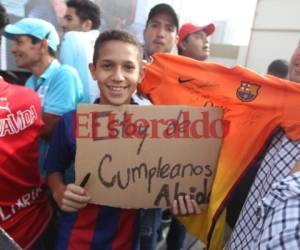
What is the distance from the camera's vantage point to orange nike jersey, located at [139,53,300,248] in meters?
1.07

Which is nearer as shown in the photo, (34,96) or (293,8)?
(34,96)

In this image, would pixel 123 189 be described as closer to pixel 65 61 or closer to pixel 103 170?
pixel 103 170

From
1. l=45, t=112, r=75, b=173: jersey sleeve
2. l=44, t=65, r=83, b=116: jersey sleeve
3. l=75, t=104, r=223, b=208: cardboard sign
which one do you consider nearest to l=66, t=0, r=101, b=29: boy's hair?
l=44, t=65, r=83, b=116: jersey sleeve

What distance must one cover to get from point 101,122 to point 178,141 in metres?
0.28

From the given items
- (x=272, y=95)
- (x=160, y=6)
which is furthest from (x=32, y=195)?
(x=160, y=6)

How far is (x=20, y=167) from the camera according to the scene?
1.27 meters

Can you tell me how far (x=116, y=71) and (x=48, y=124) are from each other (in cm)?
57

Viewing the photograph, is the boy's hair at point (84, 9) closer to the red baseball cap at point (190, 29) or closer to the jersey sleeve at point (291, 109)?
the red baseball cap at point (190, 29)

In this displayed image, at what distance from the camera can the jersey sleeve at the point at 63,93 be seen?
1.67 meters

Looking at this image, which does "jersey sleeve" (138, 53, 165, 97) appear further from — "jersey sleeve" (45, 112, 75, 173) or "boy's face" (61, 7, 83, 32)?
"boy's face" (61, 7, 83, 32)

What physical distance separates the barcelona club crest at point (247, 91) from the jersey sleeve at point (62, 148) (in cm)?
63

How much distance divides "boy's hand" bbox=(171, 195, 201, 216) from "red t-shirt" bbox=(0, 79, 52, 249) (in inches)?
23.2

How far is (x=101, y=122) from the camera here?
115 centimetres

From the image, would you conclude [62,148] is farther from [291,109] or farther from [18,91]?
[291,109]
